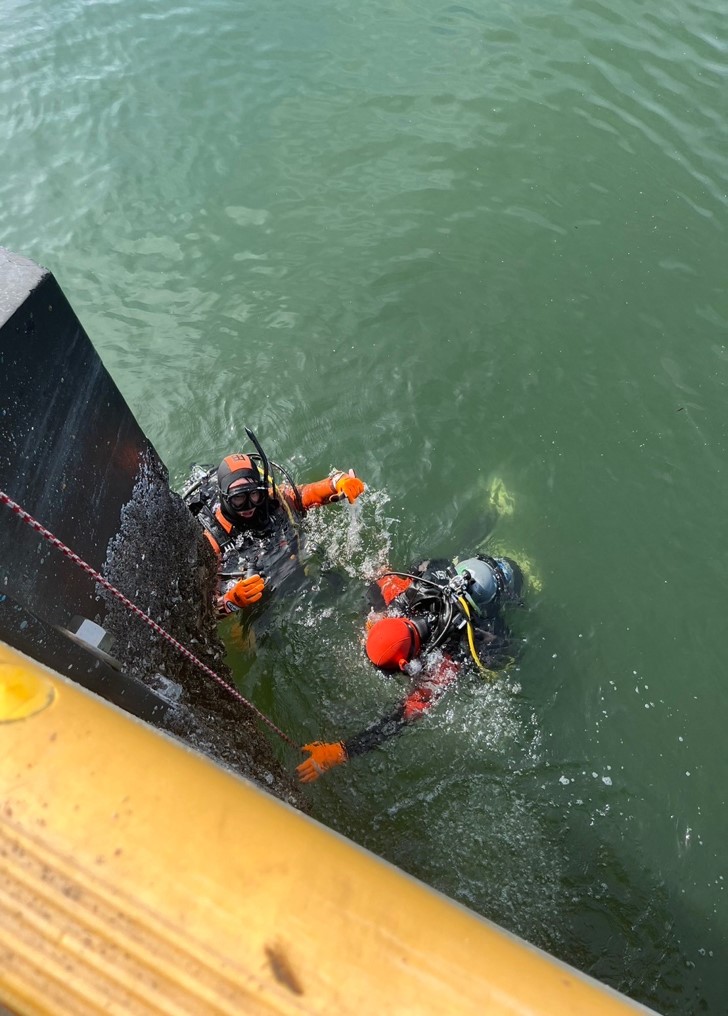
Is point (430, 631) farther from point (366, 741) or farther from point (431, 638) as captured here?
point (366, 741)

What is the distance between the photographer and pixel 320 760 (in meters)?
4.39

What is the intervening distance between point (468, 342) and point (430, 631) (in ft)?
10.3

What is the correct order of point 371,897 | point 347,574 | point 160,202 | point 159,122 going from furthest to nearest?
point 159,122
point 160,202
point 347,574
point 371,897

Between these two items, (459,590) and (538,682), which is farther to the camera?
(538,682)

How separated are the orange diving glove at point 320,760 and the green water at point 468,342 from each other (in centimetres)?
25

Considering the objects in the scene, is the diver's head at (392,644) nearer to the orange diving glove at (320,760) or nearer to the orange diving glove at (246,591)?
the orange diving glove at (320,760)

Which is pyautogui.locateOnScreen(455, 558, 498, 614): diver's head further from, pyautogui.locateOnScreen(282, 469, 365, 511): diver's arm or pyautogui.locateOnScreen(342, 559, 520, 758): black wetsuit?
pyautogui.locateOnScreen(282, 469, 365, 511): diver's arm

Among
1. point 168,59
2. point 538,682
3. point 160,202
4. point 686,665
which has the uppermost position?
point 168,59

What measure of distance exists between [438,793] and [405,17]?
29.2 feet

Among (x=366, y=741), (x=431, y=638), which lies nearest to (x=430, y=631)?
(x=431, y=638)

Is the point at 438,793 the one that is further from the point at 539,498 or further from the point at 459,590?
the point at 539,498

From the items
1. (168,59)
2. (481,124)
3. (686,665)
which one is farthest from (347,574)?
(168,59)

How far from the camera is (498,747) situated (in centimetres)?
490

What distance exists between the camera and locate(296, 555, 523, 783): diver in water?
4223mm
